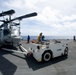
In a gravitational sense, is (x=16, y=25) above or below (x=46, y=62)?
above

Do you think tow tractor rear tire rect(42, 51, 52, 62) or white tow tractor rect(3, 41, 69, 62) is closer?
white tow tractor rect(3, 41, 69, 62)

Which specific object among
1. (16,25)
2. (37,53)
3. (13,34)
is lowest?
(37,53)

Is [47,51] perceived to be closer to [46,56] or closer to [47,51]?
[47,51]

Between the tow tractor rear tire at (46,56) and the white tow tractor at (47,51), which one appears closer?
the white tow tractor at (47,51)

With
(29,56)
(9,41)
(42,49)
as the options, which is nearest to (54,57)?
(42,49)

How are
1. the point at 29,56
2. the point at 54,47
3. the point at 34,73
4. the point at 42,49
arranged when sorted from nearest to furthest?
the point at 34,73 < the point at 42,49 < the point at 54,47 < the point at 29,56

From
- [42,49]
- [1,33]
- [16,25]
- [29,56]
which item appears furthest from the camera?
[16,25]

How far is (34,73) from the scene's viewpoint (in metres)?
6.48

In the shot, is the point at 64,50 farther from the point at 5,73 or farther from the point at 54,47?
the point at 5,73

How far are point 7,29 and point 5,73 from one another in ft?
32.5

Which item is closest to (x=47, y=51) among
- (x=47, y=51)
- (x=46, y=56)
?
(x=47, y=51)

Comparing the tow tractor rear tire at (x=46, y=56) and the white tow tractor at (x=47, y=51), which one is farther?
the tow tractor rear tire at (x=46, y=56)

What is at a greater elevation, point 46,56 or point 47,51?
point 47,51

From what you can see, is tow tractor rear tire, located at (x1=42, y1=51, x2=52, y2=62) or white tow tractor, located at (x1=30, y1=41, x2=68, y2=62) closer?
white tow tractor, located at (x1=30, y1=41, x2=68, y2=62)
